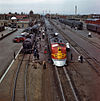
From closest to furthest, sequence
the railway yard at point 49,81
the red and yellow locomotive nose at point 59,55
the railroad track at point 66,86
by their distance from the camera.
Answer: the railroad track at point 66,86 → the railway yard at point 49,81 → the red and yellow locomotive nose at point 59,55

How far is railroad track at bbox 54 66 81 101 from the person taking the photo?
9.72 meters

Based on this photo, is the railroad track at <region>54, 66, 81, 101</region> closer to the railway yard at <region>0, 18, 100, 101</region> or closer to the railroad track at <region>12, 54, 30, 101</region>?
the railway yard at <region>0, 18, 100, 101</region>


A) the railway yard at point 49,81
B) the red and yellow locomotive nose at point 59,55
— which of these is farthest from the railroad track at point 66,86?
the red and yellow locomotive nose at point 59,55

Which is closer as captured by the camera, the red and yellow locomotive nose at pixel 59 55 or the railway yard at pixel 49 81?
the railway yard at pixel 49 81

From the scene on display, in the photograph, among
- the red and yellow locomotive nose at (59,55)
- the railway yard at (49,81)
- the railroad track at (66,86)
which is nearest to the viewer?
the railroad track at (66,86)

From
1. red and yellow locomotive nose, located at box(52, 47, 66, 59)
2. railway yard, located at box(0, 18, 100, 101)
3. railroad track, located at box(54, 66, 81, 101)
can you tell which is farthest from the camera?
red and yellow locomotive nose, located at box(52, 47, 66, 59)

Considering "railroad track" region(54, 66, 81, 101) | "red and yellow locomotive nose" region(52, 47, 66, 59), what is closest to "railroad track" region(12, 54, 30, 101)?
"railroad track" region(54, 66, 81, 101)

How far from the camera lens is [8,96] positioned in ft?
32.4

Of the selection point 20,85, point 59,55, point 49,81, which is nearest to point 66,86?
point 49,81

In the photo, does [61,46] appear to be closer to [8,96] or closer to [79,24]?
[8,96]

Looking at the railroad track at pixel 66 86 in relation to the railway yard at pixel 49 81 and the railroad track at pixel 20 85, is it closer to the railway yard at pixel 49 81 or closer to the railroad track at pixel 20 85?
the railway yard at pixel 49 81

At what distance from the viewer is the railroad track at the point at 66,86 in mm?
9720

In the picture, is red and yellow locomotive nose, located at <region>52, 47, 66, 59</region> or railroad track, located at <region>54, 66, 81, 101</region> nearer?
railroad track, located at <region>54, 66, 81, 101</region>

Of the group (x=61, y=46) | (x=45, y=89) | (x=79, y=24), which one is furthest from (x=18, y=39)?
(x=79, y=24)
